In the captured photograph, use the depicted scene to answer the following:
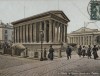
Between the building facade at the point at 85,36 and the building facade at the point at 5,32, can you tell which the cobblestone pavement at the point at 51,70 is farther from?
the building facade at the point at 85,36

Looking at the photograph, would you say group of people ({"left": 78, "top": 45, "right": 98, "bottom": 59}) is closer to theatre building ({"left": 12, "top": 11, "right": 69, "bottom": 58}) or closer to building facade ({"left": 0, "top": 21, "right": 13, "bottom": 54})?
theatre building ({"left": 12, "top": 11, "right": 69, "bottom": 58})

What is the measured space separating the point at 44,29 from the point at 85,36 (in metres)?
48.3

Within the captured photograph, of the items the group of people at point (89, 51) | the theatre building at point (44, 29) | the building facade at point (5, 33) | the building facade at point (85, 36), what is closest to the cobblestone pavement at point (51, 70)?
the group of people at point (89, 51)

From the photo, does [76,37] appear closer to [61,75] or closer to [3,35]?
[3,35]

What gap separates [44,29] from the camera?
52.6 meters

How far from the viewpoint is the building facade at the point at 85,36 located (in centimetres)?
9694

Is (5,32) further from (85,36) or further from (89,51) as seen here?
(89,51)

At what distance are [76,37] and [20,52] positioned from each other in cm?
7199

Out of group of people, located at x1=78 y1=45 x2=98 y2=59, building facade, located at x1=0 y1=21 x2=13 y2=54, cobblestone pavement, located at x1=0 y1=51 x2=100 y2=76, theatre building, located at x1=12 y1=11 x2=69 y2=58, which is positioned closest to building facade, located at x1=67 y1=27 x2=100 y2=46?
building facade, located at x1=0 y1=21 x2=13 y2=54

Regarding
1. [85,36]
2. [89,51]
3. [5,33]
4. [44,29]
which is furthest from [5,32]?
[89,51]

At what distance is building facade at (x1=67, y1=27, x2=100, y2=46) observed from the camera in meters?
96.9

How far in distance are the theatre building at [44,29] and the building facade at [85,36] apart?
37.5 metres

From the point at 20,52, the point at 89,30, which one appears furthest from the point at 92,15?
the point at 89,30

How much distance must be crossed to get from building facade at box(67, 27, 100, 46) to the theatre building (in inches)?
1478
